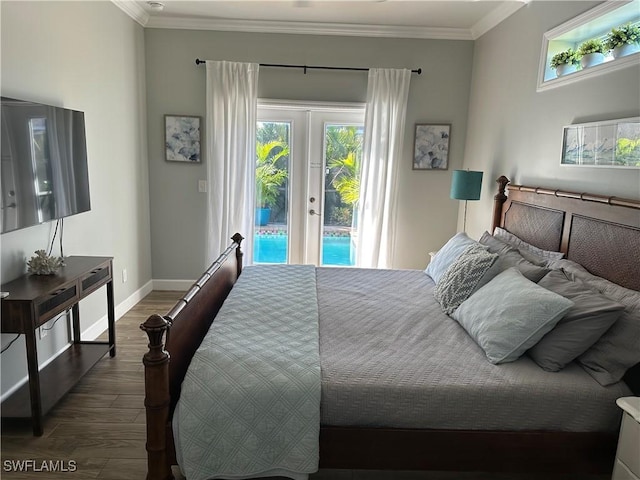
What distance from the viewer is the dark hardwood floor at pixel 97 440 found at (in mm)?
2080

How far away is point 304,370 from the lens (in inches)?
70.1

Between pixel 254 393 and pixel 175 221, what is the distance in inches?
130

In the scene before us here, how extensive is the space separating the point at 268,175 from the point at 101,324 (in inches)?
84.5

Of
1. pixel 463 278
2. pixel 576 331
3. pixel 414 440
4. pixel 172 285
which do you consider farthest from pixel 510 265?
pixel 172 285

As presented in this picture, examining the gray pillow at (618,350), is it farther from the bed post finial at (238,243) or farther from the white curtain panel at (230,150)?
the white curtain panel at (230,150)

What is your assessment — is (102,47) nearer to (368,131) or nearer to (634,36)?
(368,131)

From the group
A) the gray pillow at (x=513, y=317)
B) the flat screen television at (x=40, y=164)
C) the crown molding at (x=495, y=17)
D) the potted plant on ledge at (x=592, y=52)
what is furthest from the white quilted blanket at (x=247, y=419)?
the crown molding at (x=495, y=17)

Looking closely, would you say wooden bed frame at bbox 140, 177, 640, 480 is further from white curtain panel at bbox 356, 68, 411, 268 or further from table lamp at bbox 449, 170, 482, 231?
white curtain panel at bbox 356, 68, 411, 268

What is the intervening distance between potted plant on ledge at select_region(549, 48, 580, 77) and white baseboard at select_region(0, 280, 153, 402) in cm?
387

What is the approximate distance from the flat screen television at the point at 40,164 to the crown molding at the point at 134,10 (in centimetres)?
134

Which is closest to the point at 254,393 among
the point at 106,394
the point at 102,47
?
the point at 106,394

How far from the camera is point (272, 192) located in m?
4.70

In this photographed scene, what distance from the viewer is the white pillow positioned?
3062 mm

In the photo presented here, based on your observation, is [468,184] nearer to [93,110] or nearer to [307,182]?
[307,182]
